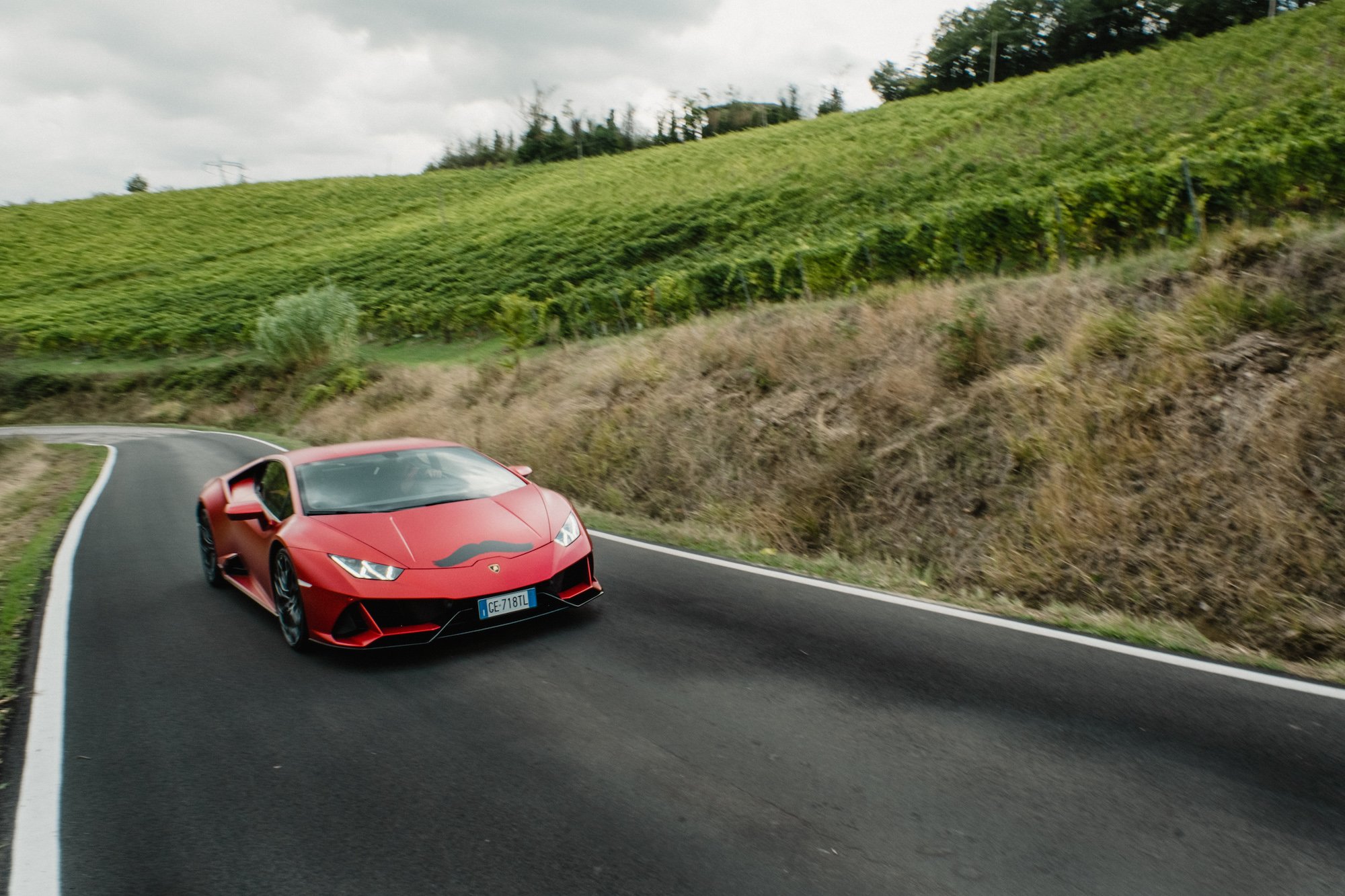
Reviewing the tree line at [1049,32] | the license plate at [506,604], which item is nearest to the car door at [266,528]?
the license plate at [506,604]

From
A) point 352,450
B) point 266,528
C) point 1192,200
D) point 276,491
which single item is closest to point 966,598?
point 352,450

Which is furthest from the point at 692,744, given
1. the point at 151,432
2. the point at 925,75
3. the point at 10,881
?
the point at 925,75

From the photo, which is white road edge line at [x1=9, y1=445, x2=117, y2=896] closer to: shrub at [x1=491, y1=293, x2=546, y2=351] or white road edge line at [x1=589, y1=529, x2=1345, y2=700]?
white road edge line at [x1=589, y1=529, x2=1345, y2=700]

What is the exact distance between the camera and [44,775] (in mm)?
4266

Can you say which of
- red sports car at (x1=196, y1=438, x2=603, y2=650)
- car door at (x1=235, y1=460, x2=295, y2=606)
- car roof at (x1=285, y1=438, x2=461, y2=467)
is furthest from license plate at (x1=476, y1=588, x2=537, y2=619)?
car roof at (x1=285, y1=438, x2=461, y2=467)

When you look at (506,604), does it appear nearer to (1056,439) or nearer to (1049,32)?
(1056,439)

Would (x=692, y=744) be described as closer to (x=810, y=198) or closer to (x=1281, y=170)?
(x=1281, y=170)

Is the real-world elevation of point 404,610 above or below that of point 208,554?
above

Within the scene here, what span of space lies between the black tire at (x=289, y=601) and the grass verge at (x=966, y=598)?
377 cm

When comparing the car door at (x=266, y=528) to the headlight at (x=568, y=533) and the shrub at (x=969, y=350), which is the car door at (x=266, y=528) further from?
the shrub at (x=969, y=350)

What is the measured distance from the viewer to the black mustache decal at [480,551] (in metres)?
5.55

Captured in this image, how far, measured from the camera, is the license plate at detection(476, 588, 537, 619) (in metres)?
Result: 5.46

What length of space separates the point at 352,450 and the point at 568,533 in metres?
2.12

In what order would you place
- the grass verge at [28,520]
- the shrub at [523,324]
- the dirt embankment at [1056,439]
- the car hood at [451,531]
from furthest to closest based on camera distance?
1. the shrub at [523,324]
2. the grass verge at [28,520]
3. the dirt embankment at [1056,439]
4. the car hood at [451,531]
